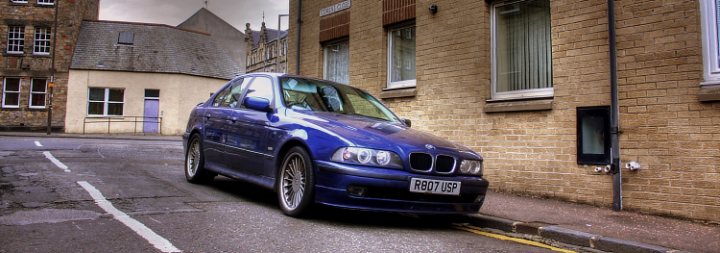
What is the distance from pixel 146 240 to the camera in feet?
12.9

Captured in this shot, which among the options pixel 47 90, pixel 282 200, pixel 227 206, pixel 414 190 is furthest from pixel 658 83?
pixel 47 90

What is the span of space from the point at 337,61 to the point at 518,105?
16.0ft

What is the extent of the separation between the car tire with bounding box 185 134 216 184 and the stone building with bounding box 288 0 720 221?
3646mm

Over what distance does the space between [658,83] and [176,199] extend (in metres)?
5.53

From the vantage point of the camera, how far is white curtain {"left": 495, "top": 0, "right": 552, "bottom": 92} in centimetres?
756

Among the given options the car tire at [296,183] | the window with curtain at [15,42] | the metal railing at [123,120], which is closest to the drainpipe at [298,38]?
the car tire at [296,183]

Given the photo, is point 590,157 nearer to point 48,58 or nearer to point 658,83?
point 658,83

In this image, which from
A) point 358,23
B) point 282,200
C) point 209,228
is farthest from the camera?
point 358,23

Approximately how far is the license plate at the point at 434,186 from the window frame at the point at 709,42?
123 inches

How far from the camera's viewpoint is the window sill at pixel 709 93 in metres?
5.56

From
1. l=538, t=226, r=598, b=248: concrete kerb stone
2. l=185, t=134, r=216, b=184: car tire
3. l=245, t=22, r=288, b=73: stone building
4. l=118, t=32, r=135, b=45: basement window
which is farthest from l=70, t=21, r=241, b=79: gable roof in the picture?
l=538, t=226, r=598, b=248: concrete kerb stone

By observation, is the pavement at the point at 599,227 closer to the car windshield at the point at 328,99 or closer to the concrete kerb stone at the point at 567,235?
the concrete kerb stone at the point at 567,235

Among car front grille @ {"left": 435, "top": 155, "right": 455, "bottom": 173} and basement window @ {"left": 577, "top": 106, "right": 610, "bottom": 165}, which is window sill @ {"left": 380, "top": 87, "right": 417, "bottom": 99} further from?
car front grille @ {"left": 435, "top": 155, "right": 455, "bottom": 173}

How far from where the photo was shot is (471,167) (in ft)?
16.9
